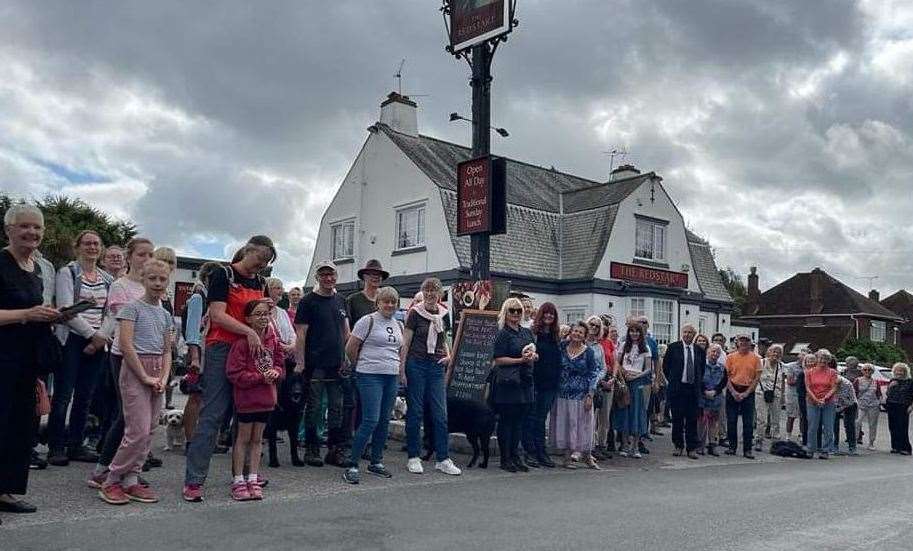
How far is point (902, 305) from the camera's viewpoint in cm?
6694

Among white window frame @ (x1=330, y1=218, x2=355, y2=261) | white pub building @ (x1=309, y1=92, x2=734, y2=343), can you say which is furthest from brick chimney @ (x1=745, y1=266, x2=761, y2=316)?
white window frame @ (x1=330, y1=218, x2=355, y2=261)

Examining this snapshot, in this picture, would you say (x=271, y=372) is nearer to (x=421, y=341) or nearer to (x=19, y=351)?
(x=19, y=351)

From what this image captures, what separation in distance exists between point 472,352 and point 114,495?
17.3ft

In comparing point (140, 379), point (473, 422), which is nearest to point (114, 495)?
point (140, 379)

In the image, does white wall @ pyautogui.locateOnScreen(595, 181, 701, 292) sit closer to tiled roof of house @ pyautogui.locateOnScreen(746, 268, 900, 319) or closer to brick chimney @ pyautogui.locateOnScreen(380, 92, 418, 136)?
brick chimney @ pyautogui.locateOnScreen(380, 92, 418, 136)

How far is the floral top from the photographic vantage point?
1041 centimetres

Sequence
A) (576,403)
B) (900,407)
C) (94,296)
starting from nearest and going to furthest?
1. (94,296)
2. (576,403)
3. (900,407)

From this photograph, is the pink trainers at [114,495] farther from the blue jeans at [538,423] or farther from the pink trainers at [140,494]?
the blue jeans at [538,423]

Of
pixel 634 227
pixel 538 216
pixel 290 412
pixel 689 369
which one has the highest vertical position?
pixel 538 216

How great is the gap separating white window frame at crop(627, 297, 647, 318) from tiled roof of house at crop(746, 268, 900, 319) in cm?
3334

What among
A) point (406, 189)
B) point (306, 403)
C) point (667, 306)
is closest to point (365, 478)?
point (306, 403)

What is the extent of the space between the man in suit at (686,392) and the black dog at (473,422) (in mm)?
3923

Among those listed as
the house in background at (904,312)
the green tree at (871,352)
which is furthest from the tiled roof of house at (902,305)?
the green tree at (871,352)

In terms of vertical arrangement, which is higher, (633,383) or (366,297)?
(366,297)
